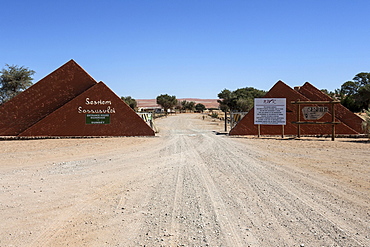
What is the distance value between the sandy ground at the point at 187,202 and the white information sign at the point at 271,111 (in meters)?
10.2

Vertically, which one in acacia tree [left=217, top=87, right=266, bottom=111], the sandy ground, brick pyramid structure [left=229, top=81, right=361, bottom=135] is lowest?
the sandy ground

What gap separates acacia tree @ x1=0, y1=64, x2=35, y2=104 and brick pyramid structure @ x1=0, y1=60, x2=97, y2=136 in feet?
77.4

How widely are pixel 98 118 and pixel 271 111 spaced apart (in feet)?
39.9

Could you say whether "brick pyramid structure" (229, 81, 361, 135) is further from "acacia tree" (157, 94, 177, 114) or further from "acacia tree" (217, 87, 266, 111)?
"acacia tree" (157, 94, 177, 114)

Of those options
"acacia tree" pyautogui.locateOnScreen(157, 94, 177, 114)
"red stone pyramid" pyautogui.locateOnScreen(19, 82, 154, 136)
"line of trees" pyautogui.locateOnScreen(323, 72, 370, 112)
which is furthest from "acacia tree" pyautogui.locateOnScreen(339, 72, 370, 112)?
"acacia tree" pyautogui.locateOnScreen(157, 94, 177, 114)

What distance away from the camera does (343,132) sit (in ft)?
79.0

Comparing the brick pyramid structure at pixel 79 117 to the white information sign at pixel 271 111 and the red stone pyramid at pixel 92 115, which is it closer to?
the red stone pyramid at pixel 92 115

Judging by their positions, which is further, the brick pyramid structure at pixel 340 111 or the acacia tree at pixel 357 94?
the acacia tree at pixel 357 94

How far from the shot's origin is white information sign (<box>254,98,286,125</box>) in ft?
76.6

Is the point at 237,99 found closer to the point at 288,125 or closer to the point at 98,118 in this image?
the point at 288,125

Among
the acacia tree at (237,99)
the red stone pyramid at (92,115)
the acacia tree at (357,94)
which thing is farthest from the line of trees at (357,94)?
the red stone pyramid at (92,115)

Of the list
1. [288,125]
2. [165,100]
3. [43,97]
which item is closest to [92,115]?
[43,97]

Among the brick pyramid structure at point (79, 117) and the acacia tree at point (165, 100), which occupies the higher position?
the acacia tree at point (165, 100)

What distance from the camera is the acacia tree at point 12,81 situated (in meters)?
46.0
